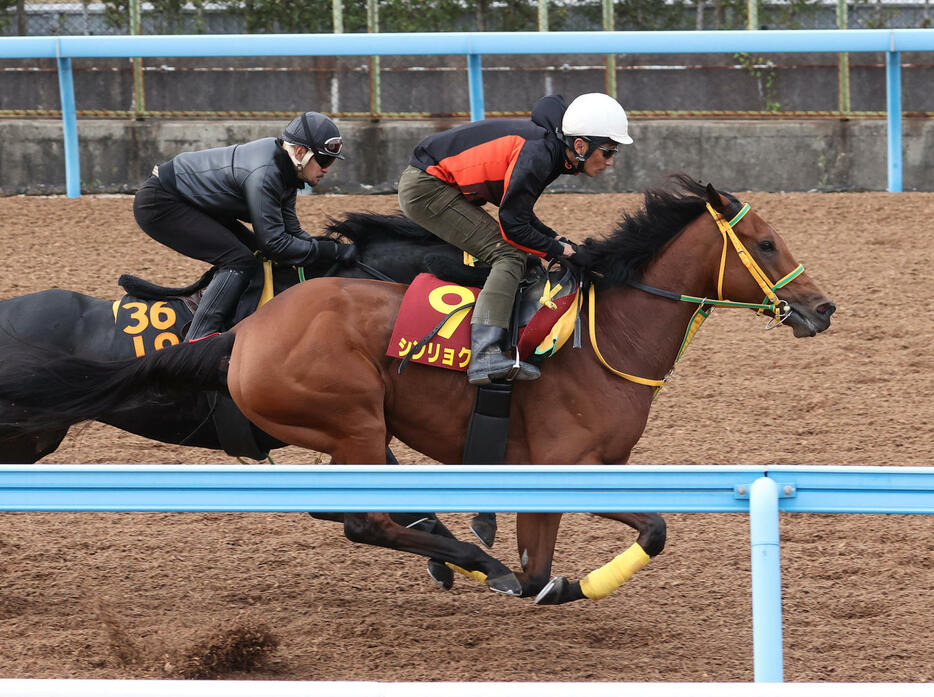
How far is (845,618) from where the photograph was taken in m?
4.81

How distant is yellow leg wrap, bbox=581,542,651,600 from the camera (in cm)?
468

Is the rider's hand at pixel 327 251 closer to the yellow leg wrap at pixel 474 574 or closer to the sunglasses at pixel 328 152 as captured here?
the sunglasses at pixel 328 152

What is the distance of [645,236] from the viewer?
16.8 feet

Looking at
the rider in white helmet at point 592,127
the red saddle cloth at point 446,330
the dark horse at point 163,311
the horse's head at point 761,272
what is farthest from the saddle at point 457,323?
the horse's head at point 761,272

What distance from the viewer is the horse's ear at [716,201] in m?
4.98

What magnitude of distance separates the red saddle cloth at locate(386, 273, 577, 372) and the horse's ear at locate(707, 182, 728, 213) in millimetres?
733

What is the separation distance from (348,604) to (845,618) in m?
1.93

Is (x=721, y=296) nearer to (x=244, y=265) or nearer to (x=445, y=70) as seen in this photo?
(x=244, y=265)

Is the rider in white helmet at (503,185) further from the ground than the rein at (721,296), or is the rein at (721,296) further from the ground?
the rider in white helmet at (503,185)

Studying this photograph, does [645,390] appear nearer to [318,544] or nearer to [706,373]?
[318,544]

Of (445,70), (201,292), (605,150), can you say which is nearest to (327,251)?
(201,292)

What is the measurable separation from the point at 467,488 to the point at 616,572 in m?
1.46

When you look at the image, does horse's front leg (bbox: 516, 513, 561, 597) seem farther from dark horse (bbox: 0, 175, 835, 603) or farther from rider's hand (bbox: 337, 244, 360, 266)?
rider's hand (bbox: 337, 244, 360, 266)

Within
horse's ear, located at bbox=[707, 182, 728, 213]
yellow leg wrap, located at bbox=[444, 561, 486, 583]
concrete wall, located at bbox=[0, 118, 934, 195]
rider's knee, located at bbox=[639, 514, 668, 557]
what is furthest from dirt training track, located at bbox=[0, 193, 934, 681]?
concrete wall, located at bbox=[0, 118, 934, 195]
